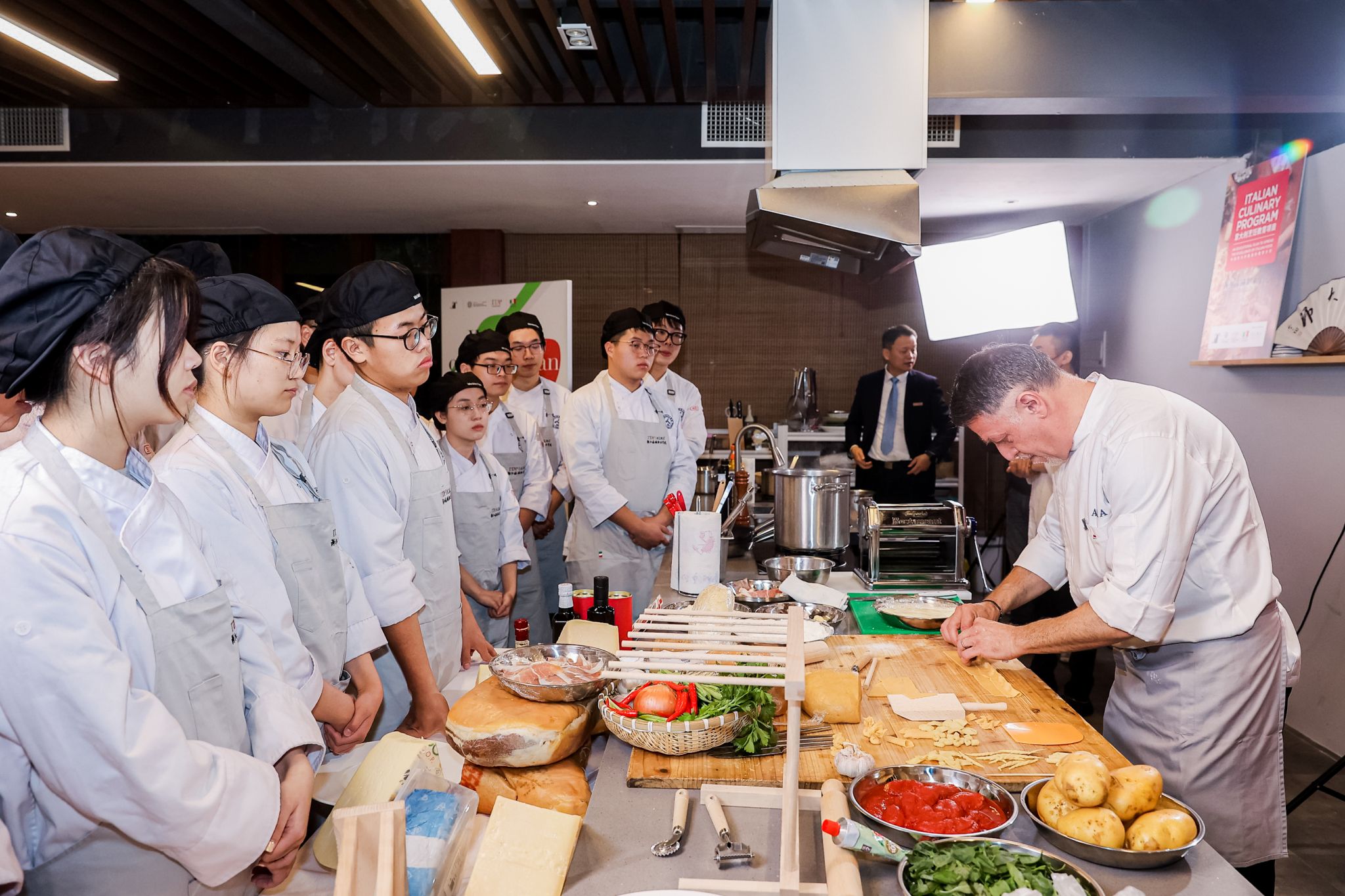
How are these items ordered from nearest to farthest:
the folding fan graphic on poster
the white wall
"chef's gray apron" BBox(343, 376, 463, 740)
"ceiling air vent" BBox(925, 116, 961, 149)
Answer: "chef's gray apron" BBox(343, 376, 463, 740)
the folding fan graphic on poster
the white wall
"ceiling air vent" BBox(925, 116, 961, 149)

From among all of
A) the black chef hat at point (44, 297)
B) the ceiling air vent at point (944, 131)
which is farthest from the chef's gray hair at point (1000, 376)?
the ceiling air vent at point (944, 131)

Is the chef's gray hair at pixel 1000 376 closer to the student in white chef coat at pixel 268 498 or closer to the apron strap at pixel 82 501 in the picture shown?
the student in white chef coat at pixel 268 498

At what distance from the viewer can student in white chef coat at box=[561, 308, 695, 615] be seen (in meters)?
3.75

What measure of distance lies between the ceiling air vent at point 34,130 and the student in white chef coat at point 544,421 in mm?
2894

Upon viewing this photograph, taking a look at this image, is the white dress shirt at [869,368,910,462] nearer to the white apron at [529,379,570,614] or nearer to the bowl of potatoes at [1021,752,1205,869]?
the white apron at [529,379,570,614]

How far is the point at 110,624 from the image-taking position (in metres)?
1.16

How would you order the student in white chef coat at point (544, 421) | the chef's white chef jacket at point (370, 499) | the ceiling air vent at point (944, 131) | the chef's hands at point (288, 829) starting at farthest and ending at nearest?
the ceiling air vent at point (944, 131) < the student in white chef coat at point (544, 421) < the chef's white chef jacket at point (370, 499) < the chef's hands at point (288, 829)

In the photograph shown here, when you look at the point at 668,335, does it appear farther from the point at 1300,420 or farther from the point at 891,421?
the point at 1300,420

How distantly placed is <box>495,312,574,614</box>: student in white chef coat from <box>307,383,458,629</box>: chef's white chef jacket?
2173 millimetres

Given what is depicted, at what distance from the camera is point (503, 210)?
6.45 m

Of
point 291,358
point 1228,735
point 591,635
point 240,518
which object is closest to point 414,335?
point 291,358

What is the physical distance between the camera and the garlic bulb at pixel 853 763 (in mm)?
1454

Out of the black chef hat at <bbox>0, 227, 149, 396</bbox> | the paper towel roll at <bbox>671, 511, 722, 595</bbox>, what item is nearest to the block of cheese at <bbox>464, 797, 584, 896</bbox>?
the black chef hat at <bbox>0, 227, 149, 396</bbox>

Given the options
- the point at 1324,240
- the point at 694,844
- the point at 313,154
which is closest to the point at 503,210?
the point at 313,154
